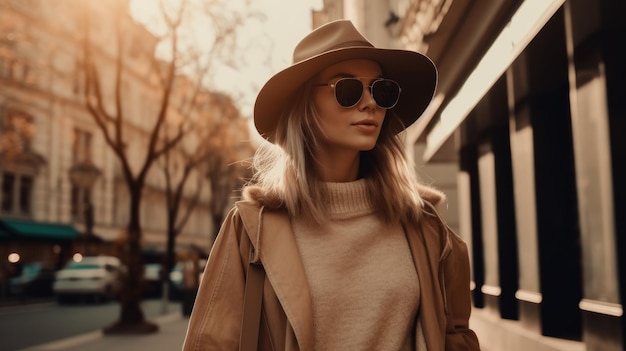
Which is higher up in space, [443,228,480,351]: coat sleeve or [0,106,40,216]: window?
[0,106,40,216]: window

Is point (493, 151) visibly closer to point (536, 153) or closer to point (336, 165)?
point (536, 153)

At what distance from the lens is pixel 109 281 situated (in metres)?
27.1

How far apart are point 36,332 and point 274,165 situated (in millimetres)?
14382

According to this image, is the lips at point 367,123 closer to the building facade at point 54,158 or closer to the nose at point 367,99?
the nose at point 367,99

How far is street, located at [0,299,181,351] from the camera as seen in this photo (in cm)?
1412

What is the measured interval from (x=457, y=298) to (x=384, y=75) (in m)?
0.90

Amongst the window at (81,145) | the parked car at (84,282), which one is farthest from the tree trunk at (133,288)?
the window at (81,145)

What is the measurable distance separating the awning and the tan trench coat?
31.6 metres

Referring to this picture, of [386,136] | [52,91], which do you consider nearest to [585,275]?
[386,136]

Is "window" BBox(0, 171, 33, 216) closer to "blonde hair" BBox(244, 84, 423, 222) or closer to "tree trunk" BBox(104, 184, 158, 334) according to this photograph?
"tree trunk" BBox(104, 184, 158, 334)

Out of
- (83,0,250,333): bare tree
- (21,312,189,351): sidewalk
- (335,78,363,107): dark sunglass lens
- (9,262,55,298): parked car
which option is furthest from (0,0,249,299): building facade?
(335,78,363,107): dark sunglass lens

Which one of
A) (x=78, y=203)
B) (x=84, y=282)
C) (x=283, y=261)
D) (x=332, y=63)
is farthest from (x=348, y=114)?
(x=78, y=203)

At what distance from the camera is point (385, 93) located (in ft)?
8.36

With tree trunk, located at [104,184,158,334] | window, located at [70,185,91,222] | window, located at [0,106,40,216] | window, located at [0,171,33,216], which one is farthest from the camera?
window, located at [70,185,91,222]
